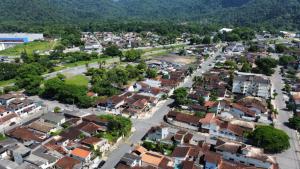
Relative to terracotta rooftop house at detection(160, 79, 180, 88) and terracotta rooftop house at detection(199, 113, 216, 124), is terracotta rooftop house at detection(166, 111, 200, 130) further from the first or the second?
terracotta rooftop house at detection(160, 79, 180, 88)

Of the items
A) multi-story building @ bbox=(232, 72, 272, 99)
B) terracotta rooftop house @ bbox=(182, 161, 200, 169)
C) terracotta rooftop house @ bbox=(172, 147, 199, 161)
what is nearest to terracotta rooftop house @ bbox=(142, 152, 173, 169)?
terracotta rooftop house @ bbox=(172, 147, 199, 161)

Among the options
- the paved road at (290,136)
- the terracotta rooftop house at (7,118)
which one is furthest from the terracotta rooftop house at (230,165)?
the terracotta rooftop house at (7,118)

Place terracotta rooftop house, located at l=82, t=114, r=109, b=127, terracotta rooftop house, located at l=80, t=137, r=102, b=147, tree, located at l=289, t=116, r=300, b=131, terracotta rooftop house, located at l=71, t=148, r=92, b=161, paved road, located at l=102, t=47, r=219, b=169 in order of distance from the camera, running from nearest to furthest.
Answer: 1. terracotta rooftop house, located at l=71, t=148, r=92, b=161
2. paved road, located at l=102, t=47, r=219, b=169
3. terracotta rooftop house, located at l=80, t=137, r=102, b=147
4. terracotta rooftop house, located at l=82, t=114, r=109, b=127
5. tree, located at l=289, t=116, r=300, b=131

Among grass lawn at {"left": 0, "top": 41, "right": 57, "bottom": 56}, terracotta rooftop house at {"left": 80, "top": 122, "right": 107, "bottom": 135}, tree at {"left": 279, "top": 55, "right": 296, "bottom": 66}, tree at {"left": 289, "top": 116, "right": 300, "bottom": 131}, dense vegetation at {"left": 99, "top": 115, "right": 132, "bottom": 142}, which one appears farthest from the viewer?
grass lawn at {"left": 0, "top": 41, "right": 57, "bottom": 56}

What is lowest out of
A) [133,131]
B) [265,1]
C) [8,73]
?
[133,131]

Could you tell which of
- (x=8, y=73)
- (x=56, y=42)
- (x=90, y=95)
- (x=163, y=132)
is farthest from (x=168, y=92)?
(x=56, y=42)

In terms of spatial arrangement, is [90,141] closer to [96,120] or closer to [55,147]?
[55,147]

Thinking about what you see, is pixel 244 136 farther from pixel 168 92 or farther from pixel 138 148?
pixel 168 92
